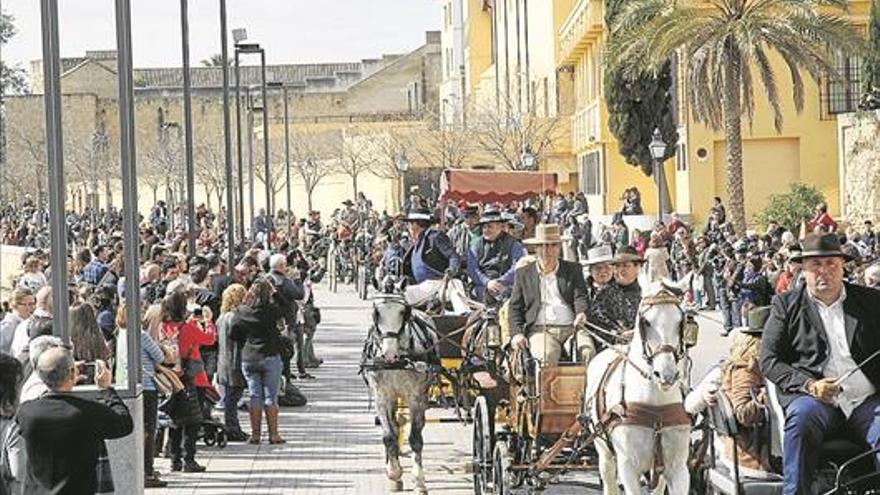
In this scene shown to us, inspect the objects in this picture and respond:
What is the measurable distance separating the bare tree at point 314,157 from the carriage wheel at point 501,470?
262 ft

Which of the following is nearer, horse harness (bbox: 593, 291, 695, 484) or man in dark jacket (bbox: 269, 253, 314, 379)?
horse harness (bbox: 593, 291, 695, 484)

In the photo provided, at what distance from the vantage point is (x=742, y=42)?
4334 centimetres

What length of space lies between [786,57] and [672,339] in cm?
3193

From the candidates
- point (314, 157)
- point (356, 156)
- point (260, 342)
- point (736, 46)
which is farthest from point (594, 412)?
point (314, 157)

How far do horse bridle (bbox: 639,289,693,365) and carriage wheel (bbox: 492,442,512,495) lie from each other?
242 centimetres

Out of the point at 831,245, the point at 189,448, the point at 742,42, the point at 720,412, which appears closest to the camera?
the point at 831,245

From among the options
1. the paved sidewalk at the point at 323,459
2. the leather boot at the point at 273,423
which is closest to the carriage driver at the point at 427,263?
the paved sidewalk at the point at 323,459

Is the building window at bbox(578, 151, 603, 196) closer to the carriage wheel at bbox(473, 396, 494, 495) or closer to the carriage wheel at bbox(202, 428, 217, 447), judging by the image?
the carriage wheel at bbox(202, 428, 217, 447)

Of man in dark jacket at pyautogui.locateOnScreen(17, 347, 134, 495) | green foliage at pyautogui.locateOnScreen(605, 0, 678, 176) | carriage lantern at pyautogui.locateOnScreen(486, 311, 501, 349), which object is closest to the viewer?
man in dark jacket at pyautogui.locateOnScreen(17, 347, 134, 495)

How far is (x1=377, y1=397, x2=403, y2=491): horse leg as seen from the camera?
1762cm

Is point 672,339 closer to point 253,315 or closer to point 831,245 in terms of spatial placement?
point 831,245

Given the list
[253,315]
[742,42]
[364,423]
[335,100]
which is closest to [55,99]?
[253,315]

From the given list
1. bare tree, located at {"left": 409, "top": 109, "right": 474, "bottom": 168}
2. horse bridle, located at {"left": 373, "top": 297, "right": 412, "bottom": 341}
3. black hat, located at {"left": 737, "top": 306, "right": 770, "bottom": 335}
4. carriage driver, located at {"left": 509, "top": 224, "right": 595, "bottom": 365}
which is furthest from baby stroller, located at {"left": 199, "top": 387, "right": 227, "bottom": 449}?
bare tree, located at {"left": 409, "top": 109, "right": 474, "bottom": 168}

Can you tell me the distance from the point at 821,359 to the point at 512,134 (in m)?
64.1
